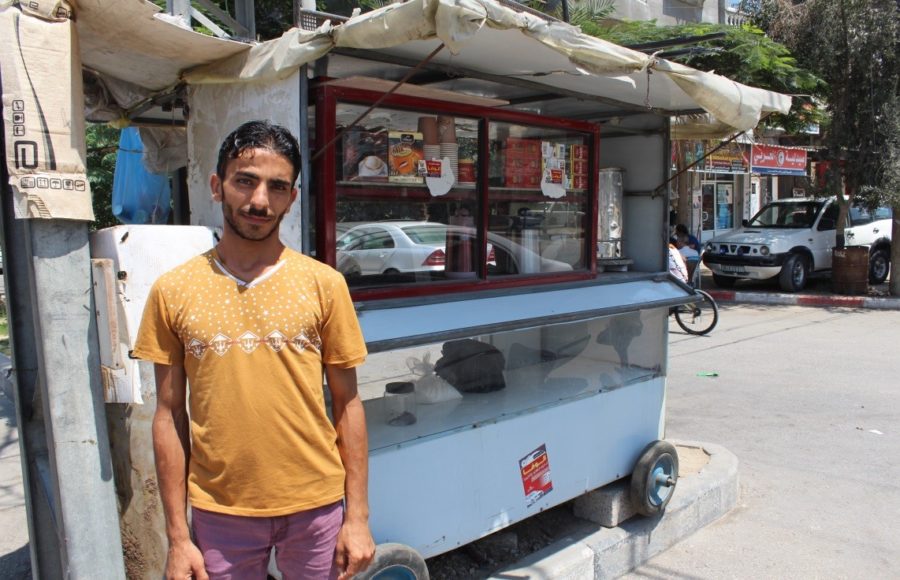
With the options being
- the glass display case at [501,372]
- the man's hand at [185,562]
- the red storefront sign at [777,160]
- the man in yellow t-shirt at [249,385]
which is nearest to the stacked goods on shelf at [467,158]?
the glass display case at [501,372]

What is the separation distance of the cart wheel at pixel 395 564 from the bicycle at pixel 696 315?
7.42m

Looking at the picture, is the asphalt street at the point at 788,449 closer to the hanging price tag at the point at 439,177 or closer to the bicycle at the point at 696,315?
the bicycle at the point at 696,315

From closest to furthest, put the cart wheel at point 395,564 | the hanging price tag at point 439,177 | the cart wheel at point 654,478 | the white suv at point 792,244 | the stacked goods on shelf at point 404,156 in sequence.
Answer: the cart wheel at point 395,564, the stacked goods on shelf at point 404,156, the hanging price tag at point 439,177, the cart wheel at point 654,478, the white suv at point 792,244

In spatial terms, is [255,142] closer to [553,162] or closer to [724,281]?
[553,162]

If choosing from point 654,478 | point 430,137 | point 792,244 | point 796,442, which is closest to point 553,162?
point 430,137

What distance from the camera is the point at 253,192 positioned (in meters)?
1.90

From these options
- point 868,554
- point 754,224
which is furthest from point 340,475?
point 754,224

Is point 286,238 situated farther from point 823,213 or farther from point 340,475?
point 823,213

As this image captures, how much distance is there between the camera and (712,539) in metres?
4.35

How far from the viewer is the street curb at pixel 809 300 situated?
12.5m

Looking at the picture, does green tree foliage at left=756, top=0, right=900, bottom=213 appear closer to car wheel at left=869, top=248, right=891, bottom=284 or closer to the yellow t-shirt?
car wheel at left=869, top=248, right=891, bottom=284

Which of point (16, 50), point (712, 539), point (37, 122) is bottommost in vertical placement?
point (712, 539)

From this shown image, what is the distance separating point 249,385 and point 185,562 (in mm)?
470

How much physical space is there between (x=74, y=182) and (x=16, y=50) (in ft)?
1.29
